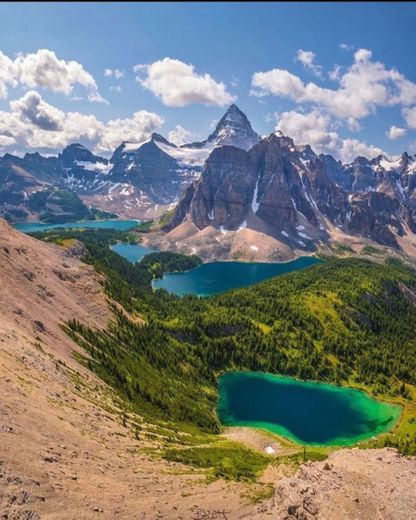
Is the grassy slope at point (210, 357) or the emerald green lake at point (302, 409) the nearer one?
the grassy slope at point (210, 357)

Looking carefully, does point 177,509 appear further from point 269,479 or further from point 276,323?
point 276,323

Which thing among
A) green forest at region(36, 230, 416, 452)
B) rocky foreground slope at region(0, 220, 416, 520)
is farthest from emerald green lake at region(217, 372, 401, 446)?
rocky foreground slope at region(0, 220, 416, 520)

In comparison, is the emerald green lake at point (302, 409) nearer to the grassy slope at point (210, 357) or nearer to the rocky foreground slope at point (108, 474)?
the grassy slope at point (210, 357)

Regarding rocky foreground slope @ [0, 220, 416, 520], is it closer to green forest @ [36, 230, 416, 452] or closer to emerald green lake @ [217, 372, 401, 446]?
green forest @ [36, 230, 416, 452]

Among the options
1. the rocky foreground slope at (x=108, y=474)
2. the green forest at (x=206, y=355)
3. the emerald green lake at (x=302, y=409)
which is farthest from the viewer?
the emerald green lake at (x=302, y=409)

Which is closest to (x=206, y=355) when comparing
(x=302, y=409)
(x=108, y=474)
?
(x=302, y=409)

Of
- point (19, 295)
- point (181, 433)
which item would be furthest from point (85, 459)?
point (19, 295)

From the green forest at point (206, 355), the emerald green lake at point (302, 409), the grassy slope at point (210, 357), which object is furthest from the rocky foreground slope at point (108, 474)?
the emerald green lake at point (302, 409)
